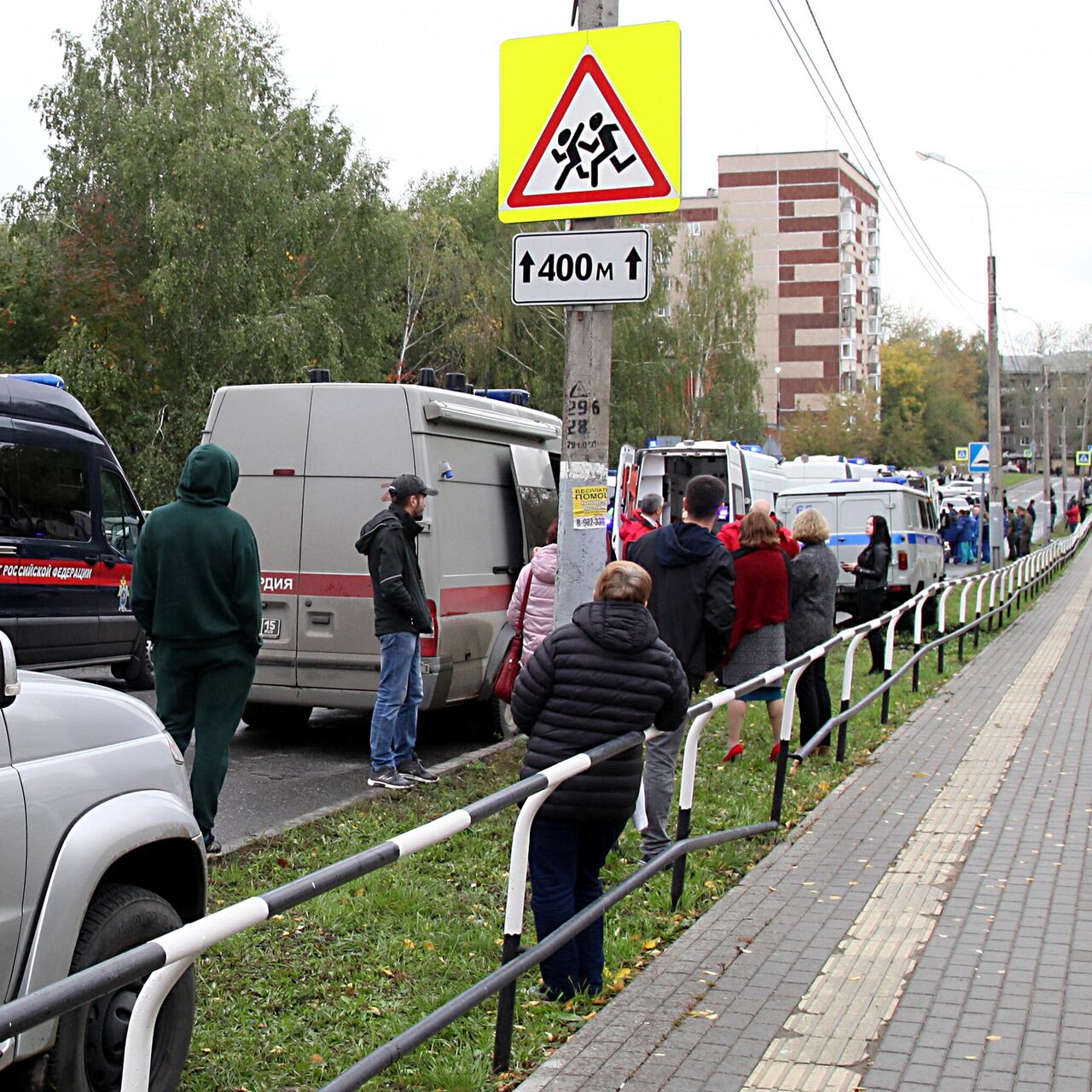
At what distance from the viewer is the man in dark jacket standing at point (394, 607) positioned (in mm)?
8359

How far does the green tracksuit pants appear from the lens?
20.5ft

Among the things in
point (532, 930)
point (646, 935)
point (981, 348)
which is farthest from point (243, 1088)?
point (981, 348)

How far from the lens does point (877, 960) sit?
5.31 m

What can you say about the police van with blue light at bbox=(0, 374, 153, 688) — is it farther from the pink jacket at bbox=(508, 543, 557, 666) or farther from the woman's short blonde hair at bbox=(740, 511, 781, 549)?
the woman's short blonde hair at bbox=(740, 511, 781, 549)

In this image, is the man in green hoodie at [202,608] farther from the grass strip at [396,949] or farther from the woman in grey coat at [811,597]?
the woman in grey coat at [811,597]

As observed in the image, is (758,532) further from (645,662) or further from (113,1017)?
(113,1017)

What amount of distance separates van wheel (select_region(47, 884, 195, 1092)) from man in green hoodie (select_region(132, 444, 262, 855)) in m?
2.57

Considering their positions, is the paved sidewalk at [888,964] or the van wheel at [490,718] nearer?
the paved sidewalk at [888,964]

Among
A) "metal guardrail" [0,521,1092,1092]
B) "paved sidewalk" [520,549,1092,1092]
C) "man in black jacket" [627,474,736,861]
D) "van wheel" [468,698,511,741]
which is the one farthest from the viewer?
"van wheel" [468,698,511,741]

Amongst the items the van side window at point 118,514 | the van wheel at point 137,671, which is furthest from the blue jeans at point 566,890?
the van wheel at point 137,671

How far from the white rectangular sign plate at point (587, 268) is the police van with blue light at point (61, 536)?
7116mm

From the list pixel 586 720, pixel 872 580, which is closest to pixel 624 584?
pixel 586 720

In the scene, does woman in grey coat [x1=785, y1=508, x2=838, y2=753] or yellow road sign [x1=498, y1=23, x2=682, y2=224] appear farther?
woman in grey coat [x1=785, y1=508, x2=838, y2=753]

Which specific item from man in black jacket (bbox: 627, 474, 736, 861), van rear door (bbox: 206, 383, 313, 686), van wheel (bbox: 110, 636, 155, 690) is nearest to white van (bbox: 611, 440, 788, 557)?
van wheel (bbox: 110, 636, 155, 690)
